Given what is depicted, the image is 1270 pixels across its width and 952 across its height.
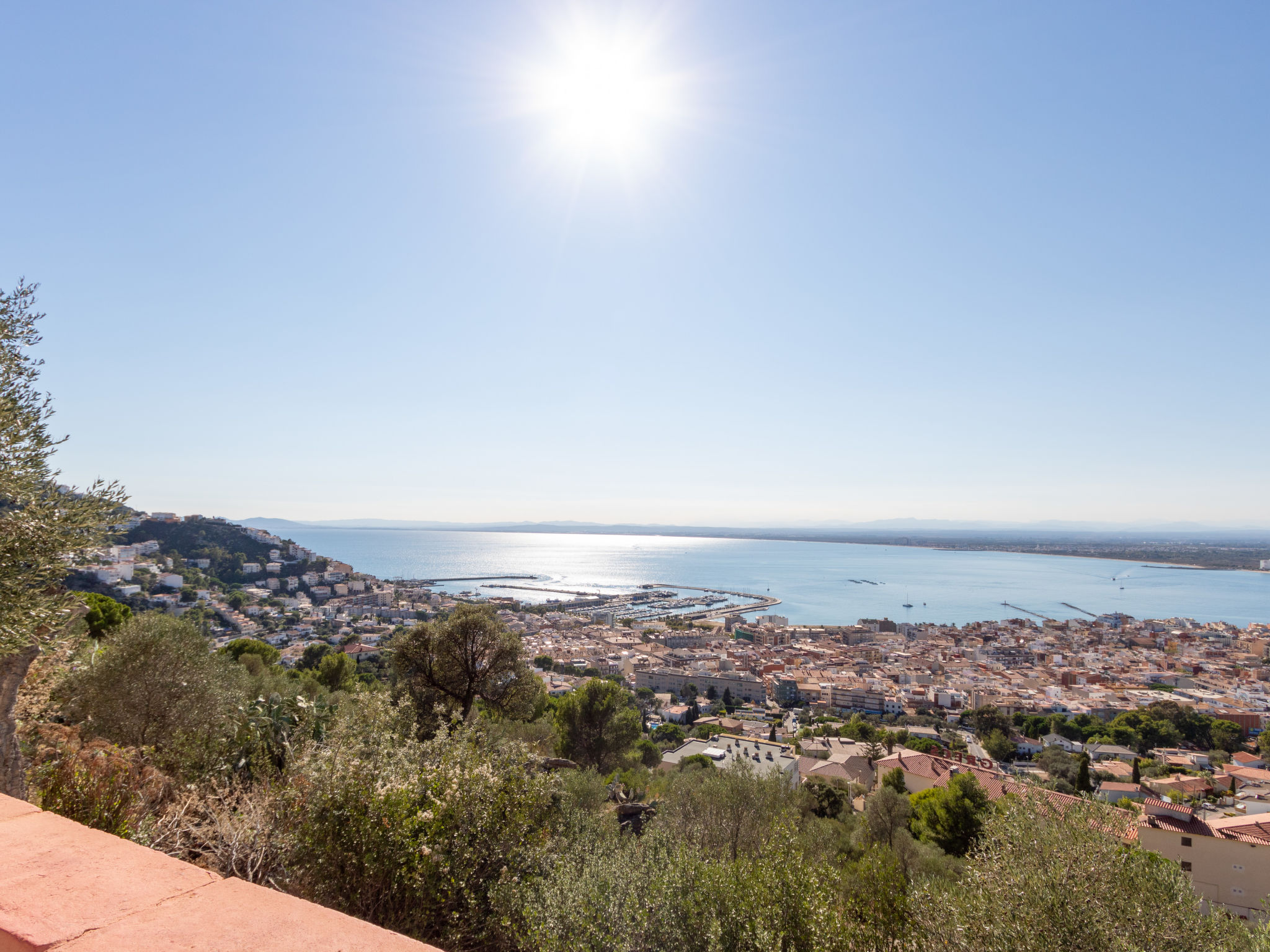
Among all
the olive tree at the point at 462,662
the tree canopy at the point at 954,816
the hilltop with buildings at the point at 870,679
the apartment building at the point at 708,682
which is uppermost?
the olive tree at the point at 462,662

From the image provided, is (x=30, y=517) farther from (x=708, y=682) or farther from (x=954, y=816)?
(x=708, y=682)

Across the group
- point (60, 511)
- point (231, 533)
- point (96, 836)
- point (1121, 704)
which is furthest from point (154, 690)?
point (231, 533)

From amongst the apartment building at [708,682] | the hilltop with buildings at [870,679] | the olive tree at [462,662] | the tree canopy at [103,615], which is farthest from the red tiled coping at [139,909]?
the apartment building at [708,682]

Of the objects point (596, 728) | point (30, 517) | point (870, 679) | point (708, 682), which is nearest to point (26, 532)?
point (30, 517)

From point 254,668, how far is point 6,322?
1297cm

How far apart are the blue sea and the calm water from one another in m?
0.38

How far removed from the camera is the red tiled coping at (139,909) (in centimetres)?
114

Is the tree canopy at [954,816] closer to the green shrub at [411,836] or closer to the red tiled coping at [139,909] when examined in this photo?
the green shrub at [411,836]

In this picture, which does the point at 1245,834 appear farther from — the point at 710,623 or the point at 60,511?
the point at 710,623

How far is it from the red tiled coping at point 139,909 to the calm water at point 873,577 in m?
77.8

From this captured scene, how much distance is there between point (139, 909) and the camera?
1240 millimetres

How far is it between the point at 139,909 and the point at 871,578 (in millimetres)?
124824

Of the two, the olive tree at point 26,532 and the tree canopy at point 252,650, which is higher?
the olive tree at point 26,532

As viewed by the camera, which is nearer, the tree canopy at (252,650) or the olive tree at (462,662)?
the olive tree at (462,662)
